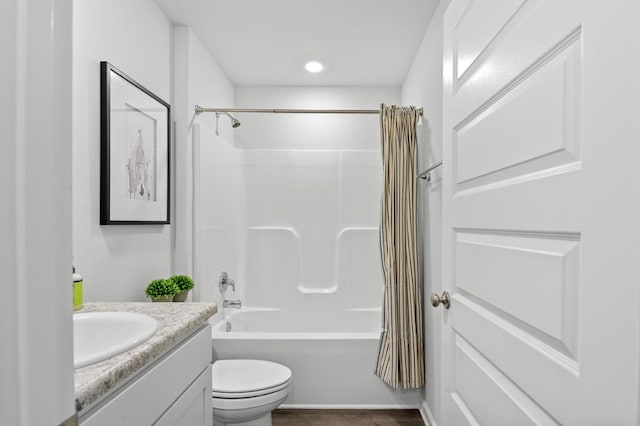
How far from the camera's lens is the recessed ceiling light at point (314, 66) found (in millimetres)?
2994

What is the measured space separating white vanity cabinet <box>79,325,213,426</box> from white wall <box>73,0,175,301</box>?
64cm

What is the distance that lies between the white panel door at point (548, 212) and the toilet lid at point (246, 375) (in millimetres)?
1027

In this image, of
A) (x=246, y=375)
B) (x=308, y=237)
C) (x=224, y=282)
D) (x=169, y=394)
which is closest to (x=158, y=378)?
(x=169, y=394)

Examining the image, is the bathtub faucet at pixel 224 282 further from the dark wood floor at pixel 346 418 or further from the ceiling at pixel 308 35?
the ceiling at pixel 308 35

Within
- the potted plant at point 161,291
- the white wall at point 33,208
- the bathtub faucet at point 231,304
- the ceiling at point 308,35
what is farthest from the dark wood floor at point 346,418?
the ceiling at point 308,35

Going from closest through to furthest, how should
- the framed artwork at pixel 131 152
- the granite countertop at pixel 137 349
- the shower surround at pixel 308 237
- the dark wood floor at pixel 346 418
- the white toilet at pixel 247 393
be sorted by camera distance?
1. the granite countertop at pixel 137 349
2. the framed artwork at pixel 131 152
3. the white toilet at pixel 247 393
4. the dark wood floor at pixel 346 418
5. the shower surround at pixel 308 237

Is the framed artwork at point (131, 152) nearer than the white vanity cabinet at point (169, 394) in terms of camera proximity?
No

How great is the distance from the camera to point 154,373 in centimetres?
97

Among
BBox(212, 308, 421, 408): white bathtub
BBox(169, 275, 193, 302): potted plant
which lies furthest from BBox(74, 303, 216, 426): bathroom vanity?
BBox(212, 308, 421, 408): white bathtub

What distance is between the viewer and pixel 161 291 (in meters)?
1.94

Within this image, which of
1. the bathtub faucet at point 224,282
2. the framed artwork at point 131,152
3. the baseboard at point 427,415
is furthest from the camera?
the bathtub faucet at point 224,282

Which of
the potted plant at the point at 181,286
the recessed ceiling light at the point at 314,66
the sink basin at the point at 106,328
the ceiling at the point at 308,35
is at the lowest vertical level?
the potted plant at the point at 181,286

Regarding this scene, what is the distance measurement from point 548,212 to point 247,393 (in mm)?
1587

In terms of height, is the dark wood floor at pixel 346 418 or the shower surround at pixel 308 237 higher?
the shower surround at pixel 308 237
